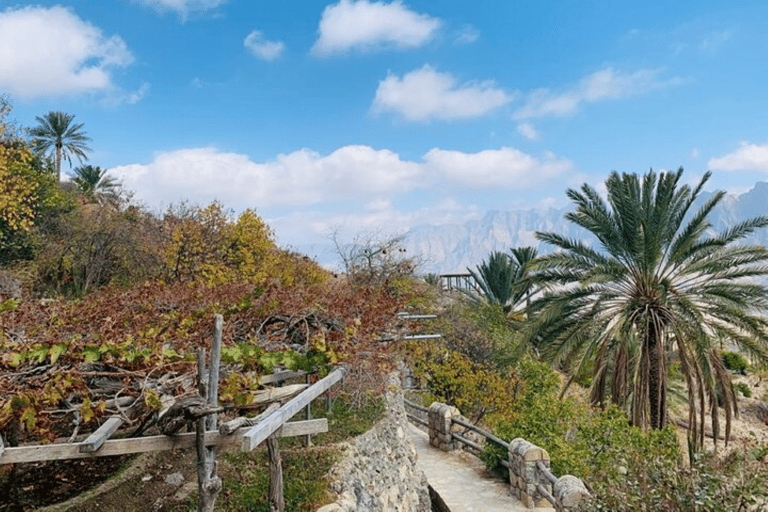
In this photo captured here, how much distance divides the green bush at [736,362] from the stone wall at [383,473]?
1124 inches

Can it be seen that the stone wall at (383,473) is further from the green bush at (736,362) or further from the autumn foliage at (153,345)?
the green bush at (736,362)

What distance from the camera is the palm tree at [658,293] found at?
12.8 m

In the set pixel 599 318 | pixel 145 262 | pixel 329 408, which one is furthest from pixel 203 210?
pixel 599 318

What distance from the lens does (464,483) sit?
12.5 metres

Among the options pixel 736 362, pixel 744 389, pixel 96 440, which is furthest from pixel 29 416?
pixel 736 362

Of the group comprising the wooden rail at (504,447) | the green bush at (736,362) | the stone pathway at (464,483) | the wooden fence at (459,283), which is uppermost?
the wooden fence at (459,283)

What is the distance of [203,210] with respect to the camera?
21297 millimetres

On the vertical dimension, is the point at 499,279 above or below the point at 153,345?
above

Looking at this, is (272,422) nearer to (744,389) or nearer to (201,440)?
A: (201,440)

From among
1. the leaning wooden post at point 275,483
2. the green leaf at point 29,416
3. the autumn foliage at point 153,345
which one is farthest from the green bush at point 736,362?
the green leaf at point 29,416

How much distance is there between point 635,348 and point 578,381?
16896mm

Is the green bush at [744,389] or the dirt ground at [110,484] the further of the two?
the green bush at [744,389]

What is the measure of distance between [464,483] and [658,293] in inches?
257

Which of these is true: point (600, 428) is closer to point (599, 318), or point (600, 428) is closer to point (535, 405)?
point (535, 405)
